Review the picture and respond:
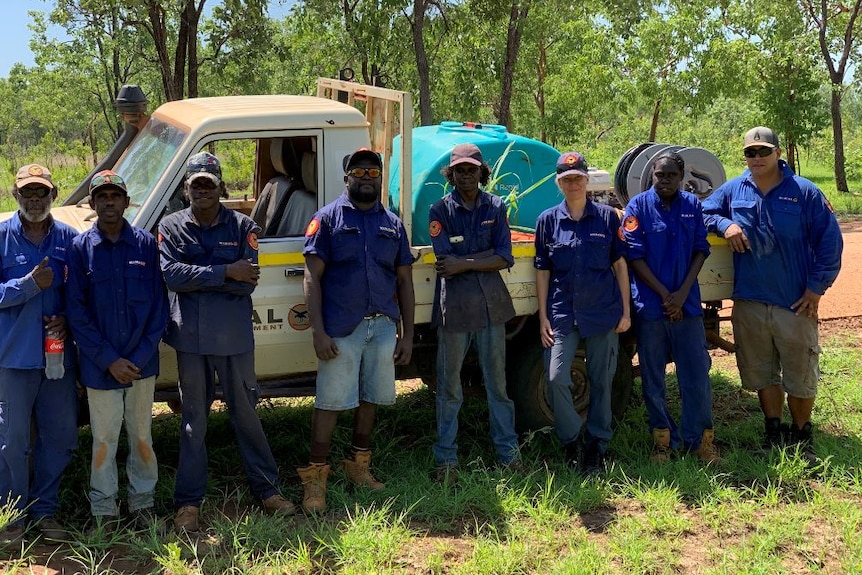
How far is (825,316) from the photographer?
8344 millimetres

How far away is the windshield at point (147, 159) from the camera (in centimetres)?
453

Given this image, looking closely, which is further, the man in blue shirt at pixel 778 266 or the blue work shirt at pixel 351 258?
the man in blue shirt at pixel 778 266

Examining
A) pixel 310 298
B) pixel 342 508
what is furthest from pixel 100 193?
pixel 342 508

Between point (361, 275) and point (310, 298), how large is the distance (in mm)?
272

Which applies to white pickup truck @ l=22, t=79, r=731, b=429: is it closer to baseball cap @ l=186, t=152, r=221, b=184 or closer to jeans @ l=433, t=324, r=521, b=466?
jeans @ l=433, t=324, r=521, b=466

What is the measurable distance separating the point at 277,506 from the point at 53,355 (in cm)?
127

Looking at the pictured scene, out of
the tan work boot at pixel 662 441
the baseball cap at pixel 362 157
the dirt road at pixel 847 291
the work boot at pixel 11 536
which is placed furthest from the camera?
the dirt road at pixel 847 291

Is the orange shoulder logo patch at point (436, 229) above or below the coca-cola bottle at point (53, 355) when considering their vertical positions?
above

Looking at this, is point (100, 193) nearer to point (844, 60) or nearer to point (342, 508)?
point (342, 508)

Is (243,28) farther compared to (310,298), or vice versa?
(243,28)

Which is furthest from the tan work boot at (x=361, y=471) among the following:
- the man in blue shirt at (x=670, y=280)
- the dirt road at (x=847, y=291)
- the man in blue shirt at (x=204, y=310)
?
the dirt road at (x=847, y=291)

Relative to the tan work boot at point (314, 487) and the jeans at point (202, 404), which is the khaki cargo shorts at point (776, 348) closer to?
the tan work boot at point (314, 487)

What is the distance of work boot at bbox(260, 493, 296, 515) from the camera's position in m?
4.36

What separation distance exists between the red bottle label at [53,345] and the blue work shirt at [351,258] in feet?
3.84
